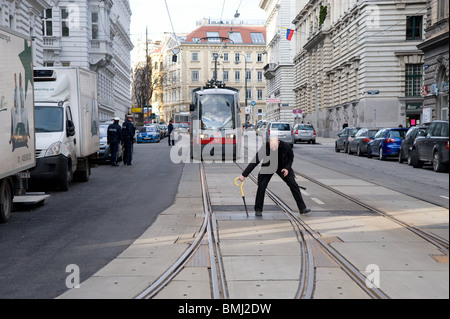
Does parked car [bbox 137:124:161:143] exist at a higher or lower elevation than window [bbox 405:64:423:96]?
lower

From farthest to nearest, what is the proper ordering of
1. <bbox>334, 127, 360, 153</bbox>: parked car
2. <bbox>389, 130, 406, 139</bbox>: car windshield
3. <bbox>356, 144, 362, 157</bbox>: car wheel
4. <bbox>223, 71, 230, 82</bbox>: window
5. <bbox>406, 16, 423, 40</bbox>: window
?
1. <bbox>223, 71, 230, 82</bbox>: window
2. <bbox>406, 16, 423, 40</bbox>: window
3. <bbox>334, 127, 360, 153</bbox>: parked car
4. <bbox>356, 144, 362, 157</bbox>: car wheel
5. <bbox>389, 130, 406, 139</bbox>: car windshield

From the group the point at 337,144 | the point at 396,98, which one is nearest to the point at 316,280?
the point at 337,144

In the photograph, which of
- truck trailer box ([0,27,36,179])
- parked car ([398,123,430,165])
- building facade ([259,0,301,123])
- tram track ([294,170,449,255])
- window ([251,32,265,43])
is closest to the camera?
tram track ([294,170,449,255])

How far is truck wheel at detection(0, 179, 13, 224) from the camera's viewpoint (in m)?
11.0

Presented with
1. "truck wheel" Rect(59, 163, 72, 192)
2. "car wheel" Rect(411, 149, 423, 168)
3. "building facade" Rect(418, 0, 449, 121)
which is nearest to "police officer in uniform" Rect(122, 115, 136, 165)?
"truck wheel" Rect(59, 163, 72, 192)

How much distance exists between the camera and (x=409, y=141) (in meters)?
25.2

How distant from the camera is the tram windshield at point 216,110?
89.1 feet

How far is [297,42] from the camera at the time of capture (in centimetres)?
8225

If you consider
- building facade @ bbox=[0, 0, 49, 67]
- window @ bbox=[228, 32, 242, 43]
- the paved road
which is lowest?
the paved road

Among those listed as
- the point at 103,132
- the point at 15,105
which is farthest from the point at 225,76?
the point at 15,105

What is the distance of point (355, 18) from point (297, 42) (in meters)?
32.2

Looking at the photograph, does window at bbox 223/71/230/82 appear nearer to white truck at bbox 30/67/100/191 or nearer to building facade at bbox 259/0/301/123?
building facade at bbox 259/0/301/123

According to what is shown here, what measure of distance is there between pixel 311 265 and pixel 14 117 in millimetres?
6491

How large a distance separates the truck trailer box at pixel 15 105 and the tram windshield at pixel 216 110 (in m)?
14.6
